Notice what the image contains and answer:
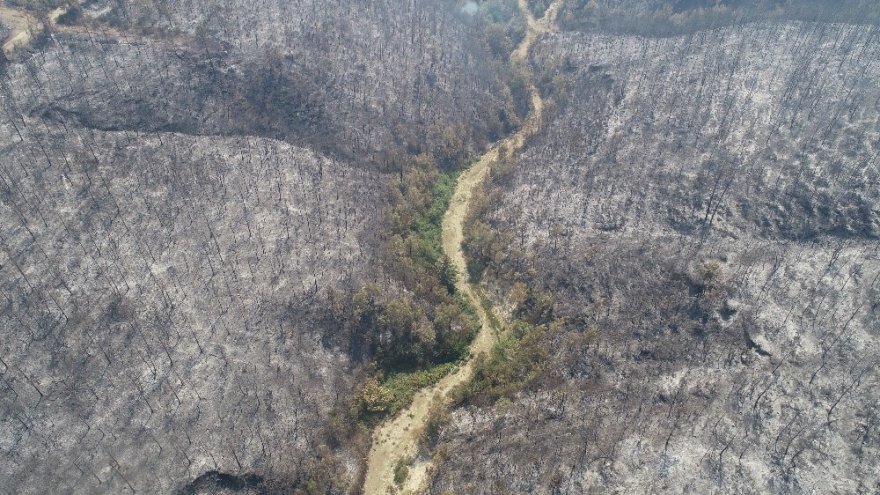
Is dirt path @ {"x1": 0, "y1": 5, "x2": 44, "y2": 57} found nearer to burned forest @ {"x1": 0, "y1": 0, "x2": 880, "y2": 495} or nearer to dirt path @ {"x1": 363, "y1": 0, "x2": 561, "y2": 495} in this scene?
burned forest @ {"x1": 0, "y1": 0, "x2": 880, "y2": 495}

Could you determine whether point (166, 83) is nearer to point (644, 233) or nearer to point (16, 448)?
point (16, 448)

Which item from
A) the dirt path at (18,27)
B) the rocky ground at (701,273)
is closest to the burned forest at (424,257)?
the rocky ground at (701,273)

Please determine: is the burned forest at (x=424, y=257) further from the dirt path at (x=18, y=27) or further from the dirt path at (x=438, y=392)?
the dirt path at (x=18, y=27)

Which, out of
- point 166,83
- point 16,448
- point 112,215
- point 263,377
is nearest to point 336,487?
point 263,377

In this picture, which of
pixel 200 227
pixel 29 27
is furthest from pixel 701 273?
pixel 29 27

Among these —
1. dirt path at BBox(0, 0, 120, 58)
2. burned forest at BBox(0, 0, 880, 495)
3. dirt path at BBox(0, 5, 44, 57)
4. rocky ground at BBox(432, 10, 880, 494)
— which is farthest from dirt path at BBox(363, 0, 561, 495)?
dirt path at BBox(0, 5, 44, 57)
